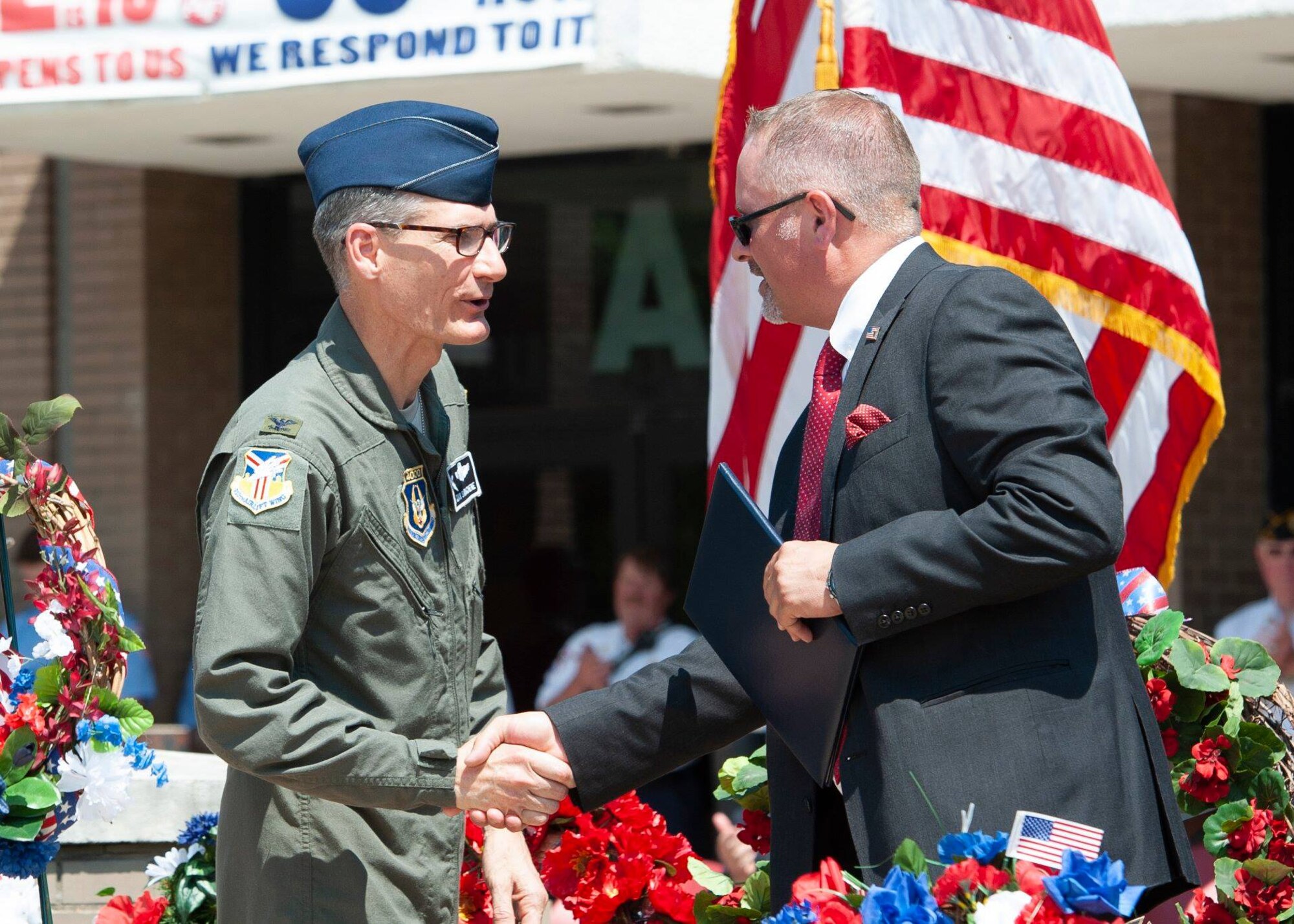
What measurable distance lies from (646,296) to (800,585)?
6994mm

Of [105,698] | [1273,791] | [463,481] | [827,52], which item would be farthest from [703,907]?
[827,52]

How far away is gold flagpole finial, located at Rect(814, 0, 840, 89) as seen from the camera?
4375mm

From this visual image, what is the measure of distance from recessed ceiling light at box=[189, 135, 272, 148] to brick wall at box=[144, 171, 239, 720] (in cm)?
88

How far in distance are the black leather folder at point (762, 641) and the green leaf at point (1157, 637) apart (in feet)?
3.07

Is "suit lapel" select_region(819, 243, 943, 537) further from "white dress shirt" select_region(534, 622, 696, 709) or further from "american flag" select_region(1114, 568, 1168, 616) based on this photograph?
"white dress shirt" select_region(534, 622, 696, 709)

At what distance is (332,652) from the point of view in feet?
9.32

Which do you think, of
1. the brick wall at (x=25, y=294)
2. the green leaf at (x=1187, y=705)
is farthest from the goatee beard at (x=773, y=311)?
the brick wall at (x=25, y=294)

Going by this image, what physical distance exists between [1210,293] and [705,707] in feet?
18.9

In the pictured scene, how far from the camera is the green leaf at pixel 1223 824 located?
3.27 meters

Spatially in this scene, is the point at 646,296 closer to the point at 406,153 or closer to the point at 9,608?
the point at 406,153

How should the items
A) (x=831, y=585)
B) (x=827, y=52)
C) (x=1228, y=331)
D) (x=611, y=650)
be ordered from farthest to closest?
(x=1228, y=331)
(x=611, y=650)
(x=827, y=52)
(x=831, y=585)

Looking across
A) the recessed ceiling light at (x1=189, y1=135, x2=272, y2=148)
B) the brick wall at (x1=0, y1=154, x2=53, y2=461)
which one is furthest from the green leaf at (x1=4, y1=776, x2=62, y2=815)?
the brick wall at (x1=0, y1=154, x2=53, y2=461)

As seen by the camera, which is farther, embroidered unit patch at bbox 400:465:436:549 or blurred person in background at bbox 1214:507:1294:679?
blurred person in background at bbox 1214:507:1294:679

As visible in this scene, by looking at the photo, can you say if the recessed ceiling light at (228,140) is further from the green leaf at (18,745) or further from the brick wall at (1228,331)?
the green leaf at (18,745)
